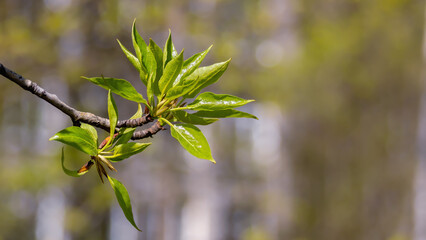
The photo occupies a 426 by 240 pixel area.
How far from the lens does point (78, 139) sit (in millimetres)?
483

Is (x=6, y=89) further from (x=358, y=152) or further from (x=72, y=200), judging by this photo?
(x=358, y=152)

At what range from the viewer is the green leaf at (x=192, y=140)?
0.48 meters

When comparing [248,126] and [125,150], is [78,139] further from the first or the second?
[248,126]

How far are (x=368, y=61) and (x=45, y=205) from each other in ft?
16.5

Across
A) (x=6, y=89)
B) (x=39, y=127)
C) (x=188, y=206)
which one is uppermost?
(x=6, y=89)

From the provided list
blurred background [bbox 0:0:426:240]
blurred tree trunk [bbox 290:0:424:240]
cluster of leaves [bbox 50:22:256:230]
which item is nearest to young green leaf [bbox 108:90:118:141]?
cluster of leaves [bbox 50:22:256:230]

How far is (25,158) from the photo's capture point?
4.08 meters

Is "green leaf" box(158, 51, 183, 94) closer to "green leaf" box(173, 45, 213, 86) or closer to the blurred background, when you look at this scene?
"green leaf" box(173, 45, 213, 86)

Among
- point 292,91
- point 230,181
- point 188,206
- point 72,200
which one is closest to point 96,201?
point 72,200

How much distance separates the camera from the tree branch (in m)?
0.49

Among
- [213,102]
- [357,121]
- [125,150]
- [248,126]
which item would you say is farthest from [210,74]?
[357,121]

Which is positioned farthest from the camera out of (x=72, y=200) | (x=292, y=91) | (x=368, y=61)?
(x=368, y=61)

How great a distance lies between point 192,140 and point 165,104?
0.06m

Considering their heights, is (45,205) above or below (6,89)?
below
